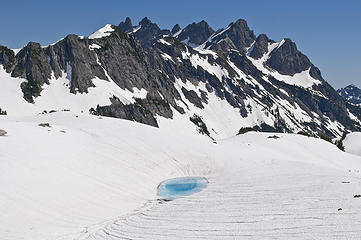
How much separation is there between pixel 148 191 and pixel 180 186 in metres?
4.77

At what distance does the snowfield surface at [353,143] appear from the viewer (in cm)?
11529

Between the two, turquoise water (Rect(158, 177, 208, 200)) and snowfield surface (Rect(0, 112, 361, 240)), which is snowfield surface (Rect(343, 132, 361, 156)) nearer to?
snowfield surface (Rect(0, 112, 361, 240))

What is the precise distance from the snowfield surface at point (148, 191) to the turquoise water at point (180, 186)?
3.91 feet

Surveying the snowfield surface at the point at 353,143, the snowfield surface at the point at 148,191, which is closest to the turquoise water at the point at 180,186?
the snowfield surface at the point at 148,191

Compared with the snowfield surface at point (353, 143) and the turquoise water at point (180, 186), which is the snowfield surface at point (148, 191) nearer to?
the turquoise water at point (180, 186)

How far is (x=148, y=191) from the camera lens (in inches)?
1495

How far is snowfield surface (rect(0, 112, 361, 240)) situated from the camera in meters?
23.0

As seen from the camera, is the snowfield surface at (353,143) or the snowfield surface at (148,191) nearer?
the snowfield surface at (148,191)

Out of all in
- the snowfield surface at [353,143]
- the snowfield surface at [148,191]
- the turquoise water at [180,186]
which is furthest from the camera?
the snowfield surface at [353,143]

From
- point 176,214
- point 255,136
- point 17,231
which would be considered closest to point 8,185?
point 17,231

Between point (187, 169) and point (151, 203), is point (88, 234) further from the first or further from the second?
point (187, 169)

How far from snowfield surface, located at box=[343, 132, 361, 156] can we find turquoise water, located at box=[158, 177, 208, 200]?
9019 cm

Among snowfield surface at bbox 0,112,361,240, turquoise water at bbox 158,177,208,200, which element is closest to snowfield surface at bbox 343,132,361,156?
snowfield surface at bbox 0,112,361,240

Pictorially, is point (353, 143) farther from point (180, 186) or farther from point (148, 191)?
point (148, 191)
